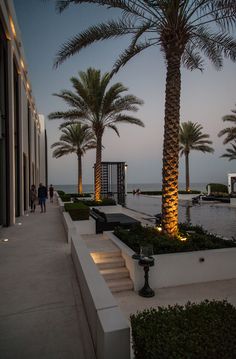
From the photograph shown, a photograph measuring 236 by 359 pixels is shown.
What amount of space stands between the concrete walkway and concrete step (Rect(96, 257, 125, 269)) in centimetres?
101

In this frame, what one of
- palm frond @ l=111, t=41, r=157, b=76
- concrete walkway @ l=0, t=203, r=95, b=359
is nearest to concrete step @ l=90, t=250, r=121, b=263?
concrete walkway @ l=0, t=203, r=95, b=359

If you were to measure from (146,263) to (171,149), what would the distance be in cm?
385

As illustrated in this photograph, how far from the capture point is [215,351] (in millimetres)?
2211

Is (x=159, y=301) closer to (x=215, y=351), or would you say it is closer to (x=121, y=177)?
(x=215, y=351)

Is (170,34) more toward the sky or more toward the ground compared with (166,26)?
more toward the ground

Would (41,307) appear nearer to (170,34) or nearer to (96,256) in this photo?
(96,256)

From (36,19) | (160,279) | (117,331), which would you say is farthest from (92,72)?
(117,331)

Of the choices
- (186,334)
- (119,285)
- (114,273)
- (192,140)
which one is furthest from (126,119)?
(192,140)

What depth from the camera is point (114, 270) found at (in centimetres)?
687

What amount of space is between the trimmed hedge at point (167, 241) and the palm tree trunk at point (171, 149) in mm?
533

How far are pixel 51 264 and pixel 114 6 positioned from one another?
779 cm

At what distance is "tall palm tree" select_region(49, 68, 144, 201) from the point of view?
1752 centimetres

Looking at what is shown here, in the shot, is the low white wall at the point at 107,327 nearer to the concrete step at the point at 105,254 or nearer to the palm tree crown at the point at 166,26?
the concrete step at the point at 105,254

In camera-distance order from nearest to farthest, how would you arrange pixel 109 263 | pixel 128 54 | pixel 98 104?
pixel 109 263 → pixel 128 54 → pixel 98 104
